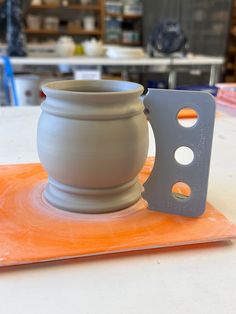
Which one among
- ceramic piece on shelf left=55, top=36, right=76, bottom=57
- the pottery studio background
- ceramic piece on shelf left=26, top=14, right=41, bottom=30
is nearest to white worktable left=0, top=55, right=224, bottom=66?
the pottery studio background

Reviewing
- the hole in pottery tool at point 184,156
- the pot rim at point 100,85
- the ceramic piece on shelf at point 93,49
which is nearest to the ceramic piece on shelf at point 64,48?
the ceramic piece on shelf at point 93,49

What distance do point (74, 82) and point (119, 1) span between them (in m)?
4.43

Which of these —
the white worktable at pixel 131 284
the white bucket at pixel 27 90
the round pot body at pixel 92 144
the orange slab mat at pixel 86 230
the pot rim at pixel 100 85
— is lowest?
the white bucket at pixel 27 90

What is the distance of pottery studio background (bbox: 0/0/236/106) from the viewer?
94.7 inches

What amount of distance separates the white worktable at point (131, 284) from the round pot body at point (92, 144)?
0.30 feet

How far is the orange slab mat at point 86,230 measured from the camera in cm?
35

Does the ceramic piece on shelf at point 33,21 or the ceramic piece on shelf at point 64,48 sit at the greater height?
the ceramic piece on shelf at point 33,21

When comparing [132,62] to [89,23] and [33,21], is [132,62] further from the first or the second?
[33,21]

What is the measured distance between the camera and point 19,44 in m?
2.46

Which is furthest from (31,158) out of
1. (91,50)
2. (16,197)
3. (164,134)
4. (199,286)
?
(91,50)

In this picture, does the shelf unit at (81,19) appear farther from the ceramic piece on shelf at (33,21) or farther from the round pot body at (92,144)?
the round pot body at (92,144)

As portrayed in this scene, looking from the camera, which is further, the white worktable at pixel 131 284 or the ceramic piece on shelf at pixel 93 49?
the ceramic piece on shelf at pixel 93 49

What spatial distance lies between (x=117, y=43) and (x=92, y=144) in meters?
4.47

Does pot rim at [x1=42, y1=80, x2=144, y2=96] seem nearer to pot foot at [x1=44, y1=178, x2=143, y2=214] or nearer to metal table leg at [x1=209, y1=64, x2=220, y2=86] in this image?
pot foot at [x1=44, y1=178, x2=143, y2=214]
